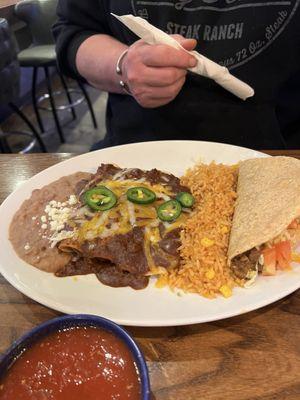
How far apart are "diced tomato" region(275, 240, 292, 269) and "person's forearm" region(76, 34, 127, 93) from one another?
101 cm

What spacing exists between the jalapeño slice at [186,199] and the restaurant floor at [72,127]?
3.09 m

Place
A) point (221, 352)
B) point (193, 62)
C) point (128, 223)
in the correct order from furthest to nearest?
1. point (193, 62)
2. point (128, 223)
3. point (221, 352)

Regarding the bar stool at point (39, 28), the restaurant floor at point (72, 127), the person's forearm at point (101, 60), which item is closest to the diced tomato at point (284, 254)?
the person's forearm at point (101, 60)

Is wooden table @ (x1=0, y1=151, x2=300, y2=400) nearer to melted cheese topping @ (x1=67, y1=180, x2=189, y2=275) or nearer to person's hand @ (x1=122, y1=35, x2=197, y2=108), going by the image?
melted cheese topping @ (x1=67, y1=180, x2=189, y2=275)

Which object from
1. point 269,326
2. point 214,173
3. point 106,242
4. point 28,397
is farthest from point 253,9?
point 28,397

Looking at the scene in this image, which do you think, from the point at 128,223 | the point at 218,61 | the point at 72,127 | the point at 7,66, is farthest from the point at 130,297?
the point at 72,127

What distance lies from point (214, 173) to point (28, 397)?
104 centimetres

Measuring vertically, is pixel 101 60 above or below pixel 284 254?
above

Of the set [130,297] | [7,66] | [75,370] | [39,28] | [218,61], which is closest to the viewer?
[75,370]

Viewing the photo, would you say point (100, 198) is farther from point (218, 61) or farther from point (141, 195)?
point (218, 61)

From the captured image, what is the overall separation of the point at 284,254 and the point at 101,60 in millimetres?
1171

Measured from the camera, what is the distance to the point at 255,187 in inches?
55.1

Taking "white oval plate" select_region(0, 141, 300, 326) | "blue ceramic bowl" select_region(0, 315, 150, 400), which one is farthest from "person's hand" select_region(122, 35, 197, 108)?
"blue ceramic bowl" select_region(0, 315, 150, 400)

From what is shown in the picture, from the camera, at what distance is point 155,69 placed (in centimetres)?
150
